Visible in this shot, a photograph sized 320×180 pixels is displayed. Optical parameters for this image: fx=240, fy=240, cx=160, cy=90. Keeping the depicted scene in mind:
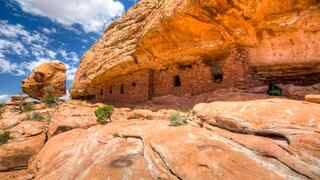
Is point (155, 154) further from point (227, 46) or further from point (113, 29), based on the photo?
point (113, 29)

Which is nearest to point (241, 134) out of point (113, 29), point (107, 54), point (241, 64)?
point (241, 64)

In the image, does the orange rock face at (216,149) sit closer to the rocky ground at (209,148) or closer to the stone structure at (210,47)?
the rocky ground at (209,148)

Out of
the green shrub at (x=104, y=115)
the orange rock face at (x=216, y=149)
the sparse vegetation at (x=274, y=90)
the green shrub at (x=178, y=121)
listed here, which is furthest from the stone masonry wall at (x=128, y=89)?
the sparse vegetation at (x=274, y=90)

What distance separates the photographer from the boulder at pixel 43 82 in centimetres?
2631

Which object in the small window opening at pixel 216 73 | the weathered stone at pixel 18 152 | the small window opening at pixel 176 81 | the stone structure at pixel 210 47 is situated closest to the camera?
the stone structure at pixel 210 47

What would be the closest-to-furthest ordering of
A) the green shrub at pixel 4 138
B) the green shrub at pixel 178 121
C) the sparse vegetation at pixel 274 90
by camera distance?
the green shrub at pixel 178 121 < the sparse vegetation at pixel 274 90 < the green shrub at pixel 4 138

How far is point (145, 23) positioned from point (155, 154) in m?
8.17

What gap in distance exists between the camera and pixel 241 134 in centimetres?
516

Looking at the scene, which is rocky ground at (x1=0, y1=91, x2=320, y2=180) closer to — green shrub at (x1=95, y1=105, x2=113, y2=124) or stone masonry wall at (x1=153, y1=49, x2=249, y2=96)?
stone masonry wall at (x1=153, y1=49, x2=249, y2=96)

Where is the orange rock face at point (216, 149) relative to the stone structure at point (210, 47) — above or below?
below

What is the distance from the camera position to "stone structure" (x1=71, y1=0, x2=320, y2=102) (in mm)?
8289

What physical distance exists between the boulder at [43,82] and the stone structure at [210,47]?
14.4 m

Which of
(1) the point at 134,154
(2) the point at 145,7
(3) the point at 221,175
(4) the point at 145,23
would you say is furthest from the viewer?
(2) the point at 145,7

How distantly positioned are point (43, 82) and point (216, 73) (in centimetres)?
2209
